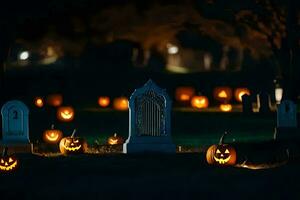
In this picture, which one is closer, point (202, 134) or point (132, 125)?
point (132, 125)

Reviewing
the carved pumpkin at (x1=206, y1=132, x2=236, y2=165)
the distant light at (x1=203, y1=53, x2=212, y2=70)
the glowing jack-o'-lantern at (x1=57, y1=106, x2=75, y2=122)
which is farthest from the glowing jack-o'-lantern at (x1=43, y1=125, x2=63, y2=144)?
the distant light at (x1=203, y1=53, x2=212, y2=70)

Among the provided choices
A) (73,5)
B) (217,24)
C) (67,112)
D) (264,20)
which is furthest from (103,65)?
(73,5)

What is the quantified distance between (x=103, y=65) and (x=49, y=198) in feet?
127

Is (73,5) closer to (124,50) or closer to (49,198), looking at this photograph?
(49,198)

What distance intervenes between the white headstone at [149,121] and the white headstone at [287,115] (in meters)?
5.10

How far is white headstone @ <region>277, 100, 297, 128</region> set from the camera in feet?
87.4

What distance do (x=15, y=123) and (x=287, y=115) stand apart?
786 cm

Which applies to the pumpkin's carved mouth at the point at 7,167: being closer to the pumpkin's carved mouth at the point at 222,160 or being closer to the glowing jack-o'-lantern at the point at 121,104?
the pumpkin's carved mouth at the point at 222,160

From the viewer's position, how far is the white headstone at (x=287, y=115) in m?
26.6

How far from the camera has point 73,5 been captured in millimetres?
28672

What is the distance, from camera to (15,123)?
76.8 ft

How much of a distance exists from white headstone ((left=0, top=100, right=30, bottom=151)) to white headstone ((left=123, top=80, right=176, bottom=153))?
2.59 metres

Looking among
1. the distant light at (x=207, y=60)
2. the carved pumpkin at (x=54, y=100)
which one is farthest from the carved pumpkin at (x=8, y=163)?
the distant light at (x=207, y=60)

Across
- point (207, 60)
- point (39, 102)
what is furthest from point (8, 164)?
point (207, 60)
